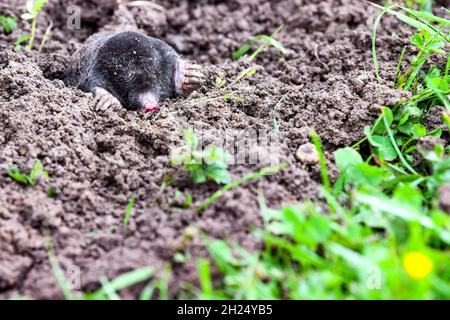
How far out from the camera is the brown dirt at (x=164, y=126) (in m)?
1.79

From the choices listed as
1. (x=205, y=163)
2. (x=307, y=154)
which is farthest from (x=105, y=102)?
(x=307, y=154)

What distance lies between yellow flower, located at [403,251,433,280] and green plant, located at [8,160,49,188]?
1306mm

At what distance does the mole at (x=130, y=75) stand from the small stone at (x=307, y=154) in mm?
687

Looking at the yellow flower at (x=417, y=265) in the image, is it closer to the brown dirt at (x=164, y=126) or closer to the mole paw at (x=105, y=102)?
the brown dirt at (x=164, y=126)

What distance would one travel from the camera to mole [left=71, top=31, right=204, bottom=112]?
2486 millimetres

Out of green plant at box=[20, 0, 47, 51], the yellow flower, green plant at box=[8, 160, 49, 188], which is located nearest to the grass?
the yellow flower

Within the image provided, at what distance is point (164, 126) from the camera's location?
7.50ft

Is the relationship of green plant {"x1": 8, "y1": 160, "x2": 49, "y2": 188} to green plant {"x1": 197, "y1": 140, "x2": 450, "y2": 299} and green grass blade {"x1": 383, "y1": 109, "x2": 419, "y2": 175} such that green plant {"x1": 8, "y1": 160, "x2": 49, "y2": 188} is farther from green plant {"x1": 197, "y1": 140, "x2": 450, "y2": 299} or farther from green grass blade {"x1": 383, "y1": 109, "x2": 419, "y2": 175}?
green grass blade {"x1": 383, "y1": 109, "x2": 419, "y2": 175}

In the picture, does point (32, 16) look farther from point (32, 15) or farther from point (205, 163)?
point (205, 163)

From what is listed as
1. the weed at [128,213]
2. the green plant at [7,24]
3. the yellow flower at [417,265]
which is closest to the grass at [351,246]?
the yellow flower at [417,265]

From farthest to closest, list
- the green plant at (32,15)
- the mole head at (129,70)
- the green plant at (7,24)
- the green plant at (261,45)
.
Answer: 1. the green plant at (7,24)
2. the green plant at (261,45)
3. the green plant at (32,15)
4. the mole head at (129,70)

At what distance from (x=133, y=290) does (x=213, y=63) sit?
5.49 ft

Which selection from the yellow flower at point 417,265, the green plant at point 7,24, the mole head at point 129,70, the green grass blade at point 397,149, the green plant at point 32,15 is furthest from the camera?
the green plant at point 7,24

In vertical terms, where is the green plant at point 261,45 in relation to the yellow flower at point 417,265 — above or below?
below
